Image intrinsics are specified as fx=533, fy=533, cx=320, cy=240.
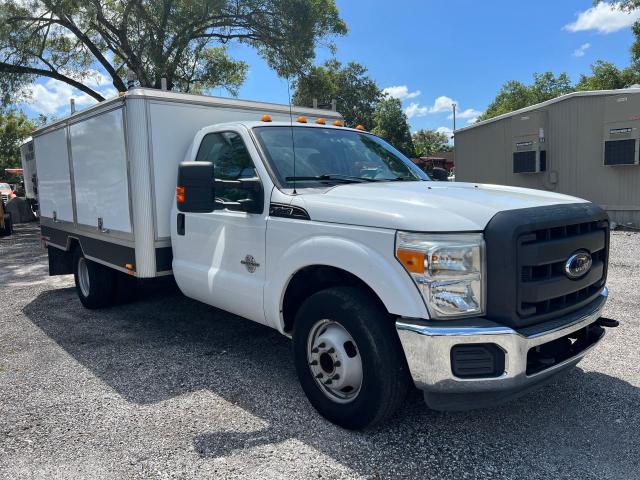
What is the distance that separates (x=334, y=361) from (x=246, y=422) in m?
0.77

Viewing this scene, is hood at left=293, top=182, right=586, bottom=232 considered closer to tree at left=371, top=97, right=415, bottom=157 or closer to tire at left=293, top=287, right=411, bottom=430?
tire at left=293, top=287, right=411, bottom=430

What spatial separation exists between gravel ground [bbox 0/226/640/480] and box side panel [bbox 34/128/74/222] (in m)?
2.04

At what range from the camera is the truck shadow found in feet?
10.0

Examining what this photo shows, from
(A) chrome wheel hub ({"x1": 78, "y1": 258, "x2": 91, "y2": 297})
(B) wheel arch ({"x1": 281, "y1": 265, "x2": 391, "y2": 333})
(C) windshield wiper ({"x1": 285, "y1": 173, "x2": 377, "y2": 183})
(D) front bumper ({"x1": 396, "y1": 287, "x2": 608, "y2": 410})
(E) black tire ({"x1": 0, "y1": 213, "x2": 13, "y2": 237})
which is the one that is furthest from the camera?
(E) black tire ({"x1": 0, "y1": 213, "x2": 13, "y2": 237})

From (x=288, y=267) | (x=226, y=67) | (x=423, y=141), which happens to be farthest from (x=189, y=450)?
(x=423, y=141)

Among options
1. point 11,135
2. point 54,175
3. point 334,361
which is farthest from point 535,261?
point 11,135

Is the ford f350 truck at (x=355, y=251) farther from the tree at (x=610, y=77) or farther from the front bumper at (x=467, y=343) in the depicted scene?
the tree at (x=610, y=77)

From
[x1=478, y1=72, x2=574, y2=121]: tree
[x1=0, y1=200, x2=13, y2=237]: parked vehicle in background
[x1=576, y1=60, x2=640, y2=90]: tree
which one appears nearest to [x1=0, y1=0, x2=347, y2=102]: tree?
[x1=0, y1=200, x2=13, y2=237]: parked vehicle in background

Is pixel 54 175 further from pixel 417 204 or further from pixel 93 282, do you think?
pixel 417 204

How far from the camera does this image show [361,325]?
3.10 meters

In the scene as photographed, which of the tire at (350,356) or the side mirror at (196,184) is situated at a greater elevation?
the side mirror at (196,184)

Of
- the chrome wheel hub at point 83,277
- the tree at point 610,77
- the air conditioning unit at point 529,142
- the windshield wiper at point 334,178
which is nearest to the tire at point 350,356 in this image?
the windshield wiper at point 334,178

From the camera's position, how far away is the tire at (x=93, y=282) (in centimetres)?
641

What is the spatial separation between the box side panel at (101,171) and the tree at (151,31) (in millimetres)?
11227
